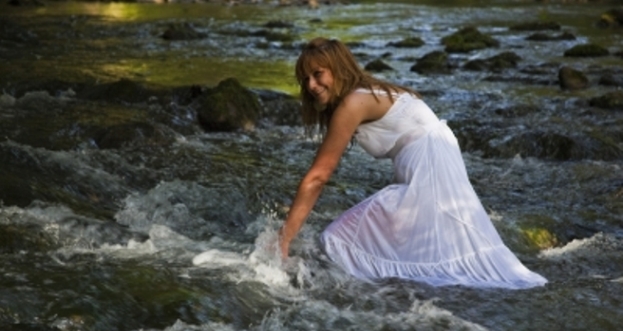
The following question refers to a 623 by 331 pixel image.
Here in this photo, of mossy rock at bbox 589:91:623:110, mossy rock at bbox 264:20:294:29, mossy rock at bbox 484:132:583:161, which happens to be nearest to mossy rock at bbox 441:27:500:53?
mossy rock at bbox 264:20:294:29

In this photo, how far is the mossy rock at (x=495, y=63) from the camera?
20.7 meters

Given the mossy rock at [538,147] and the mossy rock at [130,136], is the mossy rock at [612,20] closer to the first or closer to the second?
the mossy rock at [538,147]

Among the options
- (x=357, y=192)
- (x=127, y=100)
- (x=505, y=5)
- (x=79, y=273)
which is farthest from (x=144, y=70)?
(x=505, y=5)

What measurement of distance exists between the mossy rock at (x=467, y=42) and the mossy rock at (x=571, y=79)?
20.9 ft

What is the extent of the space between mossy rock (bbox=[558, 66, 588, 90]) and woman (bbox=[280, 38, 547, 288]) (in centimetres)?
1183

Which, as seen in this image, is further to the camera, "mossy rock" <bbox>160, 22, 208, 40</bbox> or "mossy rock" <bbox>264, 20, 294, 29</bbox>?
"mossy rock" <bbox>264, 20, 294, 29</bbox>

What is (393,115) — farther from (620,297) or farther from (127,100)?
(127,100)

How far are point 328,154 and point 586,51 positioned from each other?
1837cm

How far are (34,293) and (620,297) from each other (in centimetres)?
358

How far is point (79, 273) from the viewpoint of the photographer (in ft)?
19.8

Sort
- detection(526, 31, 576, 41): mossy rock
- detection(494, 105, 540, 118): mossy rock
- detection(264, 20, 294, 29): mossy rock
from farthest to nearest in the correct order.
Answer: detection(264, 20, 294, 29): mossy rock < detection(526, 31, 576, 41): mossy rock < detection(494, 105, 540, 118): mossy rock

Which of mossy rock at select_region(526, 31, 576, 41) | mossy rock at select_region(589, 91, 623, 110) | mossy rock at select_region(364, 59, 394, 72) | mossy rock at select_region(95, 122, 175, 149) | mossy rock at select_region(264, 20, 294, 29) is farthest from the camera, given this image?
mossy rock at select_region(264, 20, 294, 29)

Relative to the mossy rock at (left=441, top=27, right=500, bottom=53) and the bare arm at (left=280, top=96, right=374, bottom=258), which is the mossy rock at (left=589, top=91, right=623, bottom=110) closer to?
the mossy rock at (left=441, top=27, right=500, bottom=53)

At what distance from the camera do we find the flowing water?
5.73 metres
